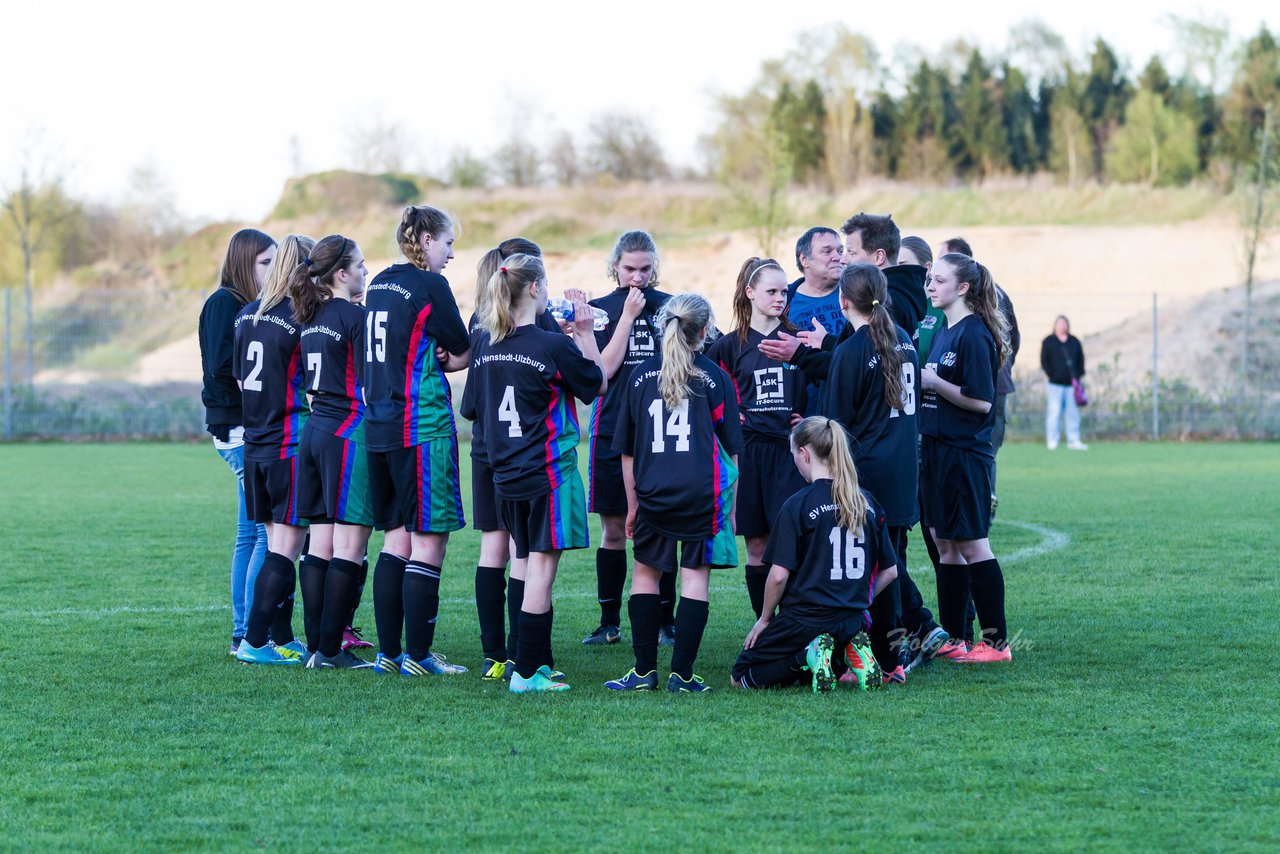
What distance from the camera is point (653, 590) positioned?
227 inches

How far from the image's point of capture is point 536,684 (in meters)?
5.69

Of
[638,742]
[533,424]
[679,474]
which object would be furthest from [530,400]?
[638,742]

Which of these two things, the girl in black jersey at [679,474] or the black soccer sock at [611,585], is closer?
the girl in black jersey at [679,474]

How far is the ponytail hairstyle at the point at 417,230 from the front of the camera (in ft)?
19.5

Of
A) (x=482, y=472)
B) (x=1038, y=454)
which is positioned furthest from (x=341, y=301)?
(x=1038, y=454)

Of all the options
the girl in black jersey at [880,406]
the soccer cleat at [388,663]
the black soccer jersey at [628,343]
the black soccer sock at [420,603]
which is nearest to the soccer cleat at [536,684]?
the black soccer sock at [420,603]

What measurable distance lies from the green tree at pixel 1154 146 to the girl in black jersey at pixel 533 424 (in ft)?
163

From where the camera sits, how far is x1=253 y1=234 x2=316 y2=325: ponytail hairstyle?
6164mm

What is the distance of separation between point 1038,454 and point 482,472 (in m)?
15.8

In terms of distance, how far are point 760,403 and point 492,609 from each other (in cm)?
152

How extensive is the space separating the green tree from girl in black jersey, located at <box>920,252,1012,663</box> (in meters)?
48.2

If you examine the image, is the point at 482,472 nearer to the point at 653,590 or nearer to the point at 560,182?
the point at 653,590

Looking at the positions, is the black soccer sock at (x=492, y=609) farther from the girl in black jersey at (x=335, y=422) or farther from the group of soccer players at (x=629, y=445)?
the girl in black jersey at (x=335, y=422)

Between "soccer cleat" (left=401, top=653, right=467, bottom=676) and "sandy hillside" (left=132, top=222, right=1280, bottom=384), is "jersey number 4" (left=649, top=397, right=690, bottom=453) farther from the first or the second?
"sandy hillside" (left=132, top=222, right=1280, bottom=384)
